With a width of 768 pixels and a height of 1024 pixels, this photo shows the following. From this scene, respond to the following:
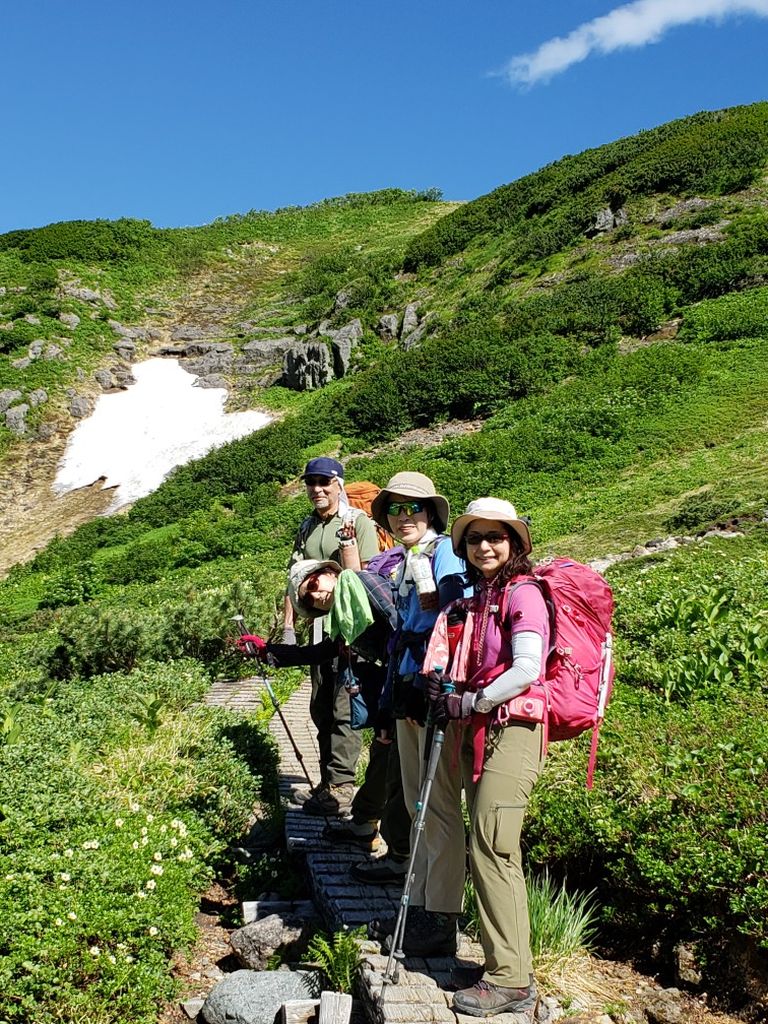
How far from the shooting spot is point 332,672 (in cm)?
495

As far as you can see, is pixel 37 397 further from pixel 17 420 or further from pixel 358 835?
pixel 358 835

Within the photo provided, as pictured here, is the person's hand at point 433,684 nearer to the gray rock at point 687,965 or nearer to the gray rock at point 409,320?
the gray rock at point 687,965

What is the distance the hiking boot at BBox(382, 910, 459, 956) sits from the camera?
3.36 meters

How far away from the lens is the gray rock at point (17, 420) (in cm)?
2738

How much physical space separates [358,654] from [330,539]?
3.94 feet

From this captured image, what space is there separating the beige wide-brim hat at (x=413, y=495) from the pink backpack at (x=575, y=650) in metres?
0.77

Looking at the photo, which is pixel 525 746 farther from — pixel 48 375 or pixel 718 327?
pixel 48 375

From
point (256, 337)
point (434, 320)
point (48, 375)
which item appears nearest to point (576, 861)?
point (434, 320)

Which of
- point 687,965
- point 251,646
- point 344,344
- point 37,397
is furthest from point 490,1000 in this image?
point 37,397

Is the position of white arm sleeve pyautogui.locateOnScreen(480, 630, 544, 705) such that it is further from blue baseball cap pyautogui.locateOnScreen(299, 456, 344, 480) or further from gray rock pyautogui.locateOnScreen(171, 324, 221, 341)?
gray rock pyautogui.locateOnScreen(171, 324, 221, 341)

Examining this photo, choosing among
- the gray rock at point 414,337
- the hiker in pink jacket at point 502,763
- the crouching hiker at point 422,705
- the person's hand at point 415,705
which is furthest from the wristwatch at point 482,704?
the gray rock at point 414,337

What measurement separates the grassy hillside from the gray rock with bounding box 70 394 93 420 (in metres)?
0.52

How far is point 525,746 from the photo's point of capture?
306 centimetres

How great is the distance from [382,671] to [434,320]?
972 inches
